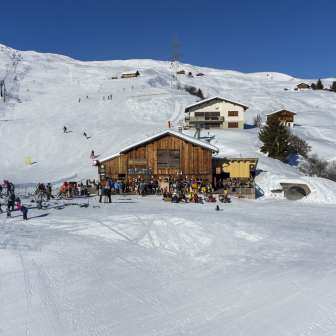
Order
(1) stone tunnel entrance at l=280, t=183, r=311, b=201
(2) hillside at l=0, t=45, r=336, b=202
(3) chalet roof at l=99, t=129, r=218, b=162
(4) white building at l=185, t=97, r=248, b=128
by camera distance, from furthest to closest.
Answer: (4) white building at l=185, t=97, r=248, b=128, (2) hillside at l=0, t=45, r=336, b=202, (3) chalet roof at l=99, t=129, r=218, b=162, (1) stone tunnel entrance at l=280, t=183, r=311, b=201

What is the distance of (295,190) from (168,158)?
8.95 metres

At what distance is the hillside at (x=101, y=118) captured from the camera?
4184 cm

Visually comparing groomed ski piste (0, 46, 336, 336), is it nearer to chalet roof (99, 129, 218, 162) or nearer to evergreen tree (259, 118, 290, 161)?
chalet roof (99, 129, 218, 162)

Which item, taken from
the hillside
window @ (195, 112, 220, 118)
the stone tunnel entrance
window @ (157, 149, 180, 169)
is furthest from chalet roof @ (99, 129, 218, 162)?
window @ (195, 112, 220, 118)

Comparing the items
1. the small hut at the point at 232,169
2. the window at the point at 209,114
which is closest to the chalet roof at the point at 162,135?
the small hut at the point at 232,169

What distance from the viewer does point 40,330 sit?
906cm

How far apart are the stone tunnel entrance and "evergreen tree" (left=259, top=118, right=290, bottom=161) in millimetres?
14595

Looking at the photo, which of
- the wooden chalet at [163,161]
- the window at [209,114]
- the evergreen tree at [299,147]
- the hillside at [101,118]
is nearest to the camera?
the wooden chalet at [163,161]

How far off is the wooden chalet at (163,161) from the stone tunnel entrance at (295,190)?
18.0 ft

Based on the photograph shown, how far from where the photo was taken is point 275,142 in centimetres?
4275

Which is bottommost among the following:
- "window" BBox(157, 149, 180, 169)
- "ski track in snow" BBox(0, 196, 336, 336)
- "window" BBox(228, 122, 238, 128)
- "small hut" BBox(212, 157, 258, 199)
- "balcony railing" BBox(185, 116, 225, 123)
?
"ski track in snow" BBox(0, 196, 336, 336)

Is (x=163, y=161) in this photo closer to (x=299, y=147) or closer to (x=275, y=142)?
(x=275, y=142)

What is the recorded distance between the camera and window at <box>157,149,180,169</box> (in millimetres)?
30672

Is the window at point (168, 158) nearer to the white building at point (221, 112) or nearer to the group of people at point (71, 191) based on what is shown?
the group of people at point (71, 191)
